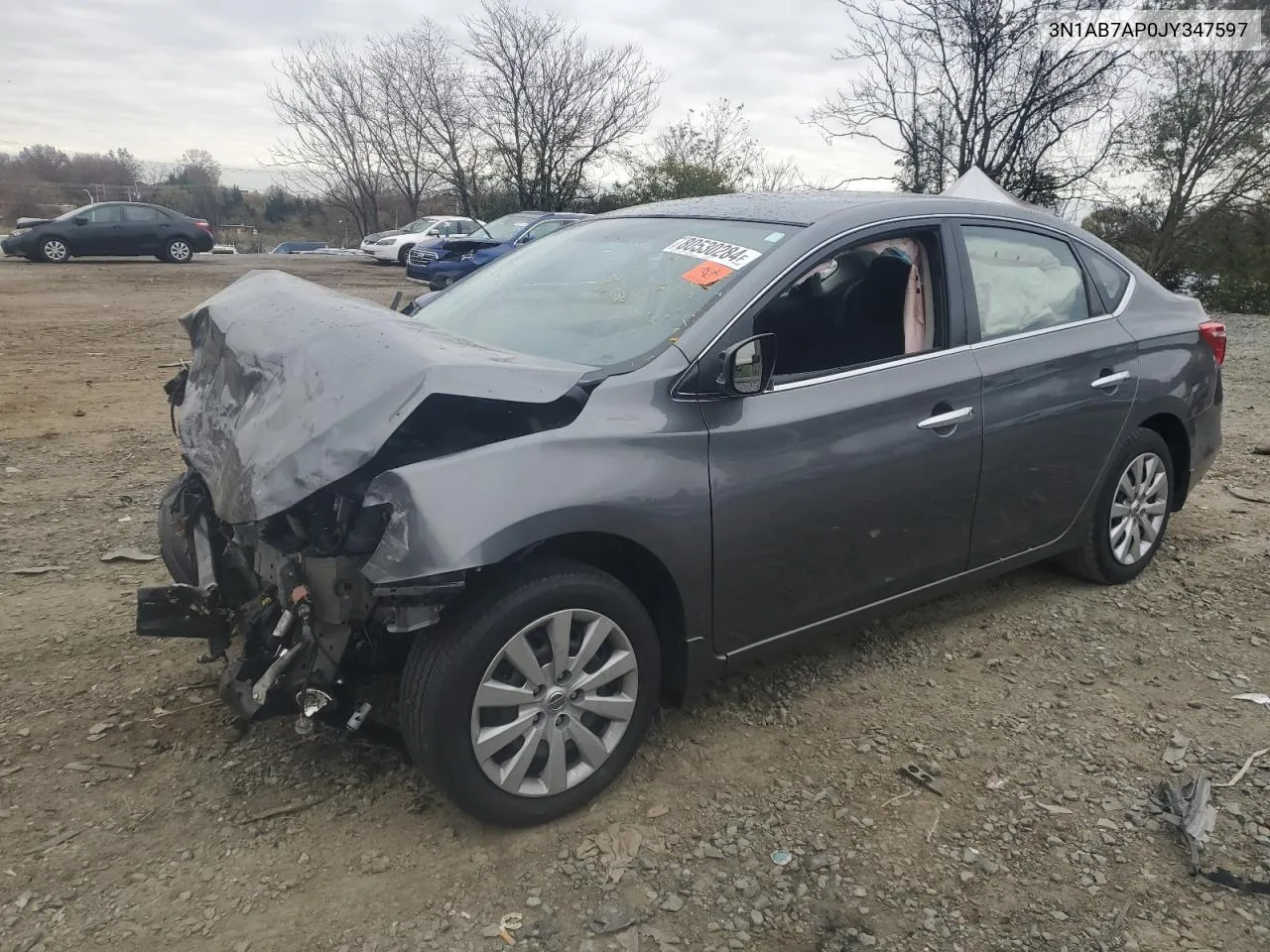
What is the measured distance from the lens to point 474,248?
1834cm

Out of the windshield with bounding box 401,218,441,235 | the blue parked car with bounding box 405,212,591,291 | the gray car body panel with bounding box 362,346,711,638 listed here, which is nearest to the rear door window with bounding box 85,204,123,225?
the blue parked car with bounding box 405,212,591,291

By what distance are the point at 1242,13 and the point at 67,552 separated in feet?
75.4

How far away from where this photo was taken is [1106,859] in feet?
8.26

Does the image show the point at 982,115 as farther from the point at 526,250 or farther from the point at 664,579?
the point at 664,579

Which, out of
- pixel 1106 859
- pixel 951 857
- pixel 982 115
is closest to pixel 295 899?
pixel 951 857

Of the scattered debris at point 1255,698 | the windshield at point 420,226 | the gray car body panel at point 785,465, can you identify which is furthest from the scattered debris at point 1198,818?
the windshield at point 420,226

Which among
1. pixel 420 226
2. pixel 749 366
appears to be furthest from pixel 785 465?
pixel 420 226

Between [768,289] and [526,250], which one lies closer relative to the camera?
[768,289]

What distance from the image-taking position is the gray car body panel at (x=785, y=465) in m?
2.36

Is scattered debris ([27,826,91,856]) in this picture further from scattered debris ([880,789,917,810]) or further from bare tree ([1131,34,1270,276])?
bare tree ([1131,34,1270,276])

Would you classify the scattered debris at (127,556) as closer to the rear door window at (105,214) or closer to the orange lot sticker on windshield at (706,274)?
the orange lot sticker on windshield at (706,274)

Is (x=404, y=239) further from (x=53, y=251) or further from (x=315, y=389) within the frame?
(x=315, y=389)

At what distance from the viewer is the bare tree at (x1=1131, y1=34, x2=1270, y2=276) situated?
61.8ft

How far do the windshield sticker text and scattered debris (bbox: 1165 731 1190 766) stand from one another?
210 centimetres
